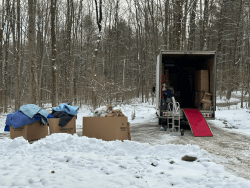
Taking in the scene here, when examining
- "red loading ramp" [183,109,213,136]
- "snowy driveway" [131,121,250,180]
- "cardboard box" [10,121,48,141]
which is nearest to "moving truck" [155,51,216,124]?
"red loading ramp" [183,109,213,136]

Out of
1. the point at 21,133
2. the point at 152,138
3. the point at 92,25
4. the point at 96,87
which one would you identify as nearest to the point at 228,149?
the point at 152,138

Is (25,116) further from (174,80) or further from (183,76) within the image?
(183,76)

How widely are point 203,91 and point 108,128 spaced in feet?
18.0

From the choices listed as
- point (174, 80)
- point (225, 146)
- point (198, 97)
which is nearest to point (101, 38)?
point (174, 80)

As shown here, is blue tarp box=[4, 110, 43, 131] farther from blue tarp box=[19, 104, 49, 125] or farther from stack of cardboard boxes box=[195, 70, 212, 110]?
stack of cardboard boxes box=[195, 70, 212, 110]

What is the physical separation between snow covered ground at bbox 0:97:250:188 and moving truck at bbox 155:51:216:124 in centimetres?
408

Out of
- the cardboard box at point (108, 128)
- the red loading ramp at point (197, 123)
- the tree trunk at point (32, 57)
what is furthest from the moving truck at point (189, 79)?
the tree trunk at point (32, 57)

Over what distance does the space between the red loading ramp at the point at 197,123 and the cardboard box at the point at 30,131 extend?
17.5 ft

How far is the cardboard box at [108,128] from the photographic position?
248 inches

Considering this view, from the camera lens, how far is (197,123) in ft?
26.8

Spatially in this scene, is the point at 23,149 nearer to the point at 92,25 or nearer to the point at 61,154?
the point at 61,154

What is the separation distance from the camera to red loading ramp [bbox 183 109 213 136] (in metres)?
7.75

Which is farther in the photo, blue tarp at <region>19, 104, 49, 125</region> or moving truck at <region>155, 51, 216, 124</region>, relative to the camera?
moving truck at <region>155, 51, 216, 124</region>

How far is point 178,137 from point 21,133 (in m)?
5.15
